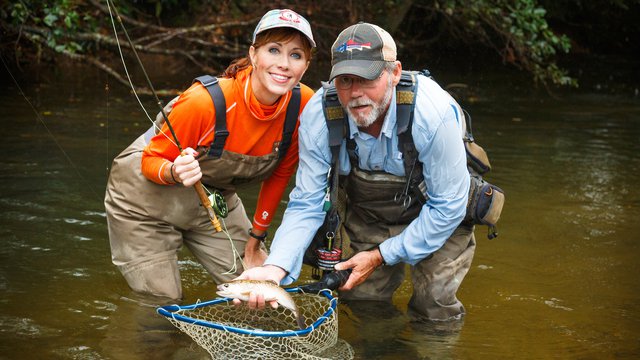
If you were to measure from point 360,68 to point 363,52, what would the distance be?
0.10m

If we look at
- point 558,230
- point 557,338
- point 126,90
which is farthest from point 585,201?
point 126,90

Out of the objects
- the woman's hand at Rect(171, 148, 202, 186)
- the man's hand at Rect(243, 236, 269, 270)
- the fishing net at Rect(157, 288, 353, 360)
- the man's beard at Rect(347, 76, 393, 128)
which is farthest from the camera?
the man's hand at Rect(243, 236, 269, 270)

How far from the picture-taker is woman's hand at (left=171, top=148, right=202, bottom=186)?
4309 mm

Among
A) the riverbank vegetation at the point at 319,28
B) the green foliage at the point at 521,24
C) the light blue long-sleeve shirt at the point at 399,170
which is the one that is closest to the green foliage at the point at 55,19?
the riverbank vegetation at the point at 319,28

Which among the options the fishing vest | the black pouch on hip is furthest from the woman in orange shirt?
the black pouch on hip

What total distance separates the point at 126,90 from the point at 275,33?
400 inches

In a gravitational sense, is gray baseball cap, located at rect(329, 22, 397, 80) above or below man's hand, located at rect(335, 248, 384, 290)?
above

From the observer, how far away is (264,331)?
→ 13.7 feet

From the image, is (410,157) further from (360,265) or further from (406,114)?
(360,265)

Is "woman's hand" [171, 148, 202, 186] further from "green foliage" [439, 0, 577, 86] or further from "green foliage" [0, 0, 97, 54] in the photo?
"green foliage" [439, 0, 577, 86]

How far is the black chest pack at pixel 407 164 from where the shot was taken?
4.55 metres

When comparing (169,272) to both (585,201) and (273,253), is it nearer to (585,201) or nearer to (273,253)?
(273,253)

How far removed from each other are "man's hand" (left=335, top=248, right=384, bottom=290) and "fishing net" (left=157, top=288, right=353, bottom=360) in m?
0.16

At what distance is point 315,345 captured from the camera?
173 inches
